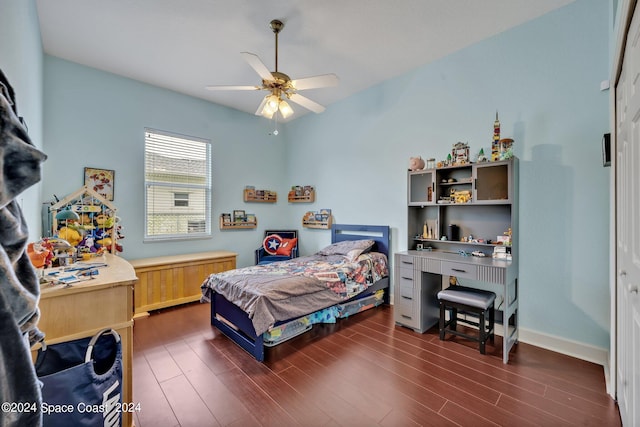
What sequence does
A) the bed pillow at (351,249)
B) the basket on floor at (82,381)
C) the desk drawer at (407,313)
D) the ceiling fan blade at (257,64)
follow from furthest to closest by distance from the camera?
the bed pillow at (351,249)
the desk drawer at (407,313)
the ceiling fan blade at (257,64)
the basket on floor at (82,381)

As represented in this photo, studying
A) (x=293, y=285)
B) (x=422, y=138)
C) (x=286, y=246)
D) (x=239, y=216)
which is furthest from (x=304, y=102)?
(x=239, y=216)

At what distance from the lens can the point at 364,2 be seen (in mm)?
2297

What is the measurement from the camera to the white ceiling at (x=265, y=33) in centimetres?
236

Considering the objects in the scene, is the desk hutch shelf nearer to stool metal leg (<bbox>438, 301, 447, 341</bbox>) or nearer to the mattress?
stool metal leg (<bbox>438, 301, 447, 341</bbox>)

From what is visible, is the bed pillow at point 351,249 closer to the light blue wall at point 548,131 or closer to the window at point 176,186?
the light blue wall at point 548,131

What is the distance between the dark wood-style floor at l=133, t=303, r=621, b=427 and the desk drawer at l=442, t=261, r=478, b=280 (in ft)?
2.22

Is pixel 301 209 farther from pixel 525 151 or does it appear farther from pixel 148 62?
pixel 525 151

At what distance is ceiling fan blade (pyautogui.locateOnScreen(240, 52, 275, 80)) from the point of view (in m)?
2.07

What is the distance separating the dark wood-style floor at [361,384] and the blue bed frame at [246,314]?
0.32 ft

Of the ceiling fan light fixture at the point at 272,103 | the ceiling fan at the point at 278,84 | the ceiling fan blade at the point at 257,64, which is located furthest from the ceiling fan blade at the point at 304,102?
the ceiling fan blade at the point at 257,64

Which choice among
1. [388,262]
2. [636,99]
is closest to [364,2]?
[636,99]

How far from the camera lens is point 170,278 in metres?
3.56

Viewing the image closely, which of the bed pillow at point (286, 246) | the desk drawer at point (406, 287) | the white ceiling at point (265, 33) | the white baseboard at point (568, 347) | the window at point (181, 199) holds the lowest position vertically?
the white baseboard at point (568, 347)

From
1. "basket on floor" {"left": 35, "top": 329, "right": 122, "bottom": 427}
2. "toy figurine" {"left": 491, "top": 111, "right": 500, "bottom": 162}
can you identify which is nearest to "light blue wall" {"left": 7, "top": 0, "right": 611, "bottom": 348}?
"toy figurine" {"left": 491, "top": 111, "right": 500, "bottom": 162}
